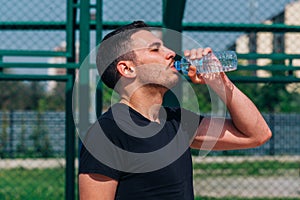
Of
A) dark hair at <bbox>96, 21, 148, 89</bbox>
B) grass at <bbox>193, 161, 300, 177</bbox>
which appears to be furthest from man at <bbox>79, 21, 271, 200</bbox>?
grass at <bbox>193, 161, 300, 177</bbox>

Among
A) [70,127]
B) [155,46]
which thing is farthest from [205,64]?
[70,127]

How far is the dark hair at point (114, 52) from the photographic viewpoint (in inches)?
95.1

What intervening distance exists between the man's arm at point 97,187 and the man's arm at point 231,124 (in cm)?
62

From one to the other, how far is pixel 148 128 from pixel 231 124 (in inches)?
20.3

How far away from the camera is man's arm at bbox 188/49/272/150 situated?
2.49 meters

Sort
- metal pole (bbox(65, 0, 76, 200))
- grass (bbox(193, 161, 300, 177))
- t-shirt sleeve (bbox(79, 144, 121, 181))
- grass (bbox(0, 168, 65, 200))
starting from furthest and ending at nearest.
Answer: grass (bbox(193, 161, 300, 177)) → grass (bbox(0, 168, 65, 200)) → metal pole (bbox(65, 0, 76, 200)) → t-shirt sleeve (bbox(79, 144, 121, 181))

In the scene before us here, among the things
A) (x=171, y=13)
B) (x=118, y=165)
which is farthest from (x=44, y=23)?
(x=118, y=165)

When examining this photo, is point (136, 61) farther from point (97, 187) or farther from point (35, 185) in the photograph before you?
point (35, 185)

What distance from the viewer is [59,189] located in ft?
21.4

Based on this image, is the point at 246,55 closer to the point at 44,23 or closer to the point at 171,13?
the point at 171,13

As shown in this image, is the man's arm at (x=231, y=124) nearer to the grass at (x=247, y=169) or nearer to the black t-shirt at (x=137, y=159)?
the black t-shirt at (x=137, y=159)

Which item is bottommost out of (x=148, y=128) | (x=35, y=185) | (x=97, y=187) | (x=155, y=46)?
(x=35, y=185)

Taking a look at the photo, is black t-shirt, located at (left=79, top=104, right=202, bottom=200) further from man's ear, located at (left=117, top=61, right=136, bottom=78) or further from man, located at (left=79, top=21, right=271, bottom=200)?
man's ear, located at (left=117, top=61, right=136, bottom=78)

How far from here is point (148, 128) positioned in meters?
2.30
